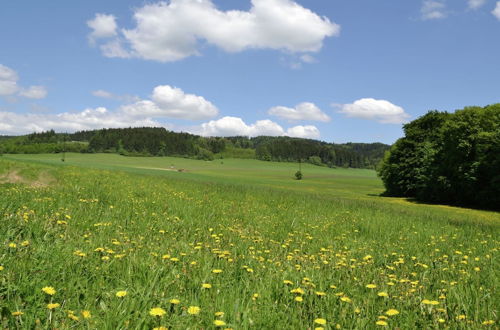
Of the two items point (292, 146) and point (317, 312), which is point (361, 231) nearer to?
point (317, 312)

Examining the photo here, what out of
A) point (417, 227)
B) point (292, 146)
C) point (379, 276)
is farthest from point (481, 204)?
point (292, 146)

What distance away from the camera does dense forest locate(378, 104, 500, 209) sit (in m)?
34.8

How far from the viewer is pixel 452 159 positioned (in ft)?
127

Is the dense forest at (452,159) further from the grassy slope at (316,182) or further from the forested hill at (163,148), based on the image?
the forested hill at (163,148)

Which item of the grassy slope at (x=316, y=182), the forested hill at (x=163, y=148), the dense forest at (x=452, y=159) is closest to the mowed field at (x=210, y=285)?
the grassy slope at (x=316, y=182)

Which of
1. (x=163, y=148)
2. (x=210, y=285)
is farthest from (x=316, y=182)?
(x=163, y=148)

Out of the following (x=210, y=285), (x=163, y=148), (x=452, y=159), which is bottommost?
(x=210, y=285)

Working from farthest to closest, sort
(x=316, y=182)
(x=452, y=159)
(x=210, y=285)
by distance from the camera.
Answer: (x=316, y=182), (x=452, y=159), (x=210, y=285)

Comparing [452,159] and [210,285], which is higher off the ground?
[452,159]

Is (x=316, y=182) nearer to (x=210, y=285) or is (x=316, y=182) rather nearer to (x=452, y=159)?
(x=452, y=159)

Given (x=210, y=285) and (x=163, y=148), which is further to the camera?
(x=163, y=148)

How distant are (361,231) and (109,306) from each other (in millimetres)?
8757

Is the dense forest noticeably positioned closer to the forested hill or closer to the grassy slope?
the grassy slope

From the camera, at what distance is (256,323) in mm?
3180
